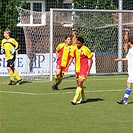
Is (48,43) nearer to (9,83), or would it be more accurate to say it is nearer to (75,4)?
(9,83)

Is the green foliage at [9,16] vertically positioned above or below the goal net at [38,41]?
above

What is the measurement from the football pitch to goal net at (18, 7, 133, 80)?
17.1 ft

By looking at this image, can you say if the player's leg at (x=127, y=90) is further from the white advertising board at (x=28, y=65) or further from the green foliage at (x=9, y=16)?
the green foliage at (x=9, y=16)

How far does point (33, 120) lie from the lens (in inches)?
508

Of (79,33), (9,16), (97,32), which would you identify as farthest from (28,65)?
(9,16)

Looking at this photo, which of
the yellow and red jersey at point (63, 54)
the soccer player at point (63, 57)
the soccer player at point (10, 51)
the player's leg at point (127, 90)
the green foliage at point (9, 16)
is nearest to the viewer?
the player's leg at point (127, 90)

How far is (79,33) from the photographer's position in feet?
93.5

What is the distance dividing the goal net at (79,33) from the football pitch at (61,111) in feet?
17.1

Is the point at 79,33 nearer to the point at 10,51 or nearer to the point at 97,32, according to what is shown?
the point at 97,32

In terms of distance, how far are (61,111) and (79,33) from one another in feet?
46.7

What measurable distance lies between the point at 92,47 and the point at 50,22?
4.05 metres

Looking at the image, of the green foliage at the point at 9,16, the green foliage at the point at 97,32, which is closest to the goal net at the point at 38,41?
the green foliage at the point at 97,32

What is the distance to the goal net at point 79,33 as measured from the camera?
27.2 meters

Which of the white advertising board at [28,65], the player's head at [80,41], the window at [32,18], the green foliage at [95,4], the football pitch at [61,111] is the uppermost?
the green foliage at [95,4]
